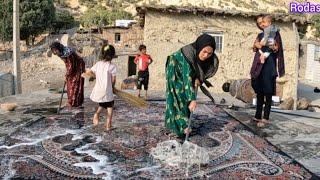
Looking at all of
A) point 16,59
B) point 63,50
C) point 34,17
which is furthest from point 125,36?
point 63,50

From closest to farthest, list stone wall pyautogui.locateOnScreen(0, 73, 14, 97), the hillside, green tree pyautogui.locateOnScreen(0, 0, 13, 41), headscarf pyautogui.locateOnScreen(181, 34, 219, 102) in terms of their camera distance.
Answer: headscarf pyautogui.locateOnScreen(181, 34, 219, 102) < stone wall pyautogui.locateOnScreen(0, 73, 14, 97) < green tree pyautogui.locateOnScreen(0, 0, 13, 41) < the hillside

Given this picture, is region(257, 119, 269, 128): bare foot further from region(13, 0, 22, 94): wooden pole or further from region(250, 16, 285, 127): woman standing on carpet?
region(13, 0, 22, 94): wooden pole

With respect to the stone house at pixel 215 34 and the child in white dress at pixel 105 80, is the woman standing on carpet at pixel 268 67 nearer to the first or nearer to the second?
the child in white dress at pixel 105 80

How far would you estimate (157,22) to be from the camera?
1596 centimetres

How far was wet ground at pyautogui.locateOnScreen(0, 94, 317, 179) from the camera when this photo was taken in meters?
4.82

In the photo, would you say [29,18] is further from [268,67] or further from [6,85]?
[268,67]

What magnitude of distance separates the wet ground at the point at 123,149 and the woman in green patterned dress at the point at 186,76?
30 cm

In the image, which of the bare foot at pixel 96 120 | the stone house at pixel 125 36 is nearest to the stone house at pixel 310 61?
the stone house at pixel 125 36

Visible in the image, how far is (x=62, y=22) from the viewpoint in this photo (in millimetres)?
48125

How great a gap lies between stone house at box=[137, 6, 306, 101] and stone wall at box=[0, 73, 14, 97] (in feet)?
16.0

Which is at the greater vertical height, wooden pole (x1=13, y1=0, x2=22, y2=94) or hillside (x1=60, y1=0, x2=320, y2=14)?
hillside (x1=60, y1=0, x2=320, y2=14)

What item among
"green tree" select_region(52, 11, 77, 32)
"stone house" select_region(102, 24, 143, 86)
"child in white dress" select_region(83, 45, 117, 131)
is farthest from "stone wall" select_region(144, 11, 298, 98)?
"green tree" select_region(52, 11, 77, 32)

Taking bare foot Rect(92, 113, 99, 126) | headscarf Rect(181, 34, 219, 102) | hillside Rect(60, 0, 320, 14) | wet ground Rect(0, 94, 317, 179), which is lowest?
wet ground Rect(0, 94, 317, 179)

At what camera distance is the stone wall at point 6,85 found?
1328 centimetres
